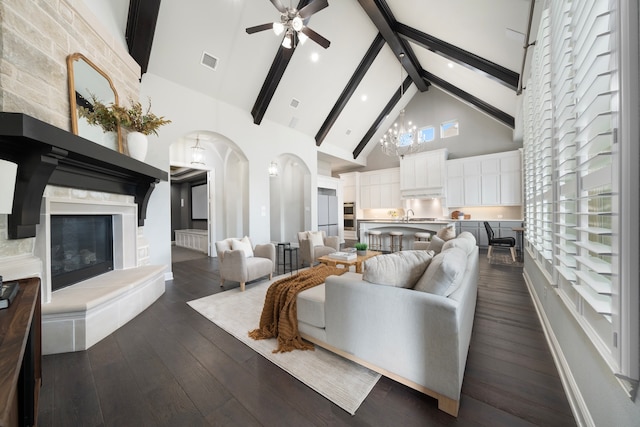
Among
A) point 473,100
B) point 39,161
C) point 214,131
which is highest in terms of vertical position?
point 473,100

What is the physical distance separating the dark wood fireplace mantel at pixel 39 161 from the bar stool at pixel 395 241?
566 centimetres

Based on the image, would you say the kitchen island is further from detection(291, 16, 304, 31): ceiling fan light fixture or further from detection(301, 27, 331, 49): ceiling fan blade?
detection(291, 16, 304, 31): ceiling fan light fixture

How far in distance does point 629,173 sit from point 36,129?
10.4 feet

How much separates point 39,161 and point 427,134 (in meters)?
8.85

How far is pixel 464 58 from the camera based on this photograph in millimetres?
4449

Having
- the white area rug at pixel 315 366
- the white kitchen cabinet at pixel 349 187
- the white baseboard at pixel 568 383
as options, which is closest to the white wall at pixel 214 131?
the white area rug at pixel 315 366

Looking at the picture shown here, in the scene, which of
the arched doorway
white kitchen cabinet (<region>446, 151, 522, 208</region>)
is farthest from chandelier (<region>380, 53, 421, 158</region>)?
the arched doorway

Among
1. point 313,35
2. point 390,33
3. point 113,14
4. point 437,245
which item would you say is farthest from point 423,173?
point 113,14

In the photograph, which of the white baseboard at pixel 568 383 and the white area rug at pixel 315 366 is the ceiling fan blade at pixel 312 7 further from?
the white baseboard at pixel 568 383

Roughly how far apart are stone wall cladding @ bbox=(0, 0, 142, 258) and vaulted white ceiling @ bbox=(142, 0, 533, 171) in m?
1.20

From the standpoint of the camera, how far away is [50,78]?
207 centimetres

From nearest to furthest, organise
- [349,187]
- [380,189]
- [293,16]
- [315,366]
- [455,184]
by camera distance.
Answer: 1. [315,366]
2. [293,16]
3. [455,184]
4. [380,189]
5. [349,187]

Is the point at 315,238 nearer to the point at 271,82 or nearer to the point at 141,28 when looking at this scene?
the point at 271,82

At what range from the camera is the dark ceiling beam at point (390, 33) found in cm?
438
